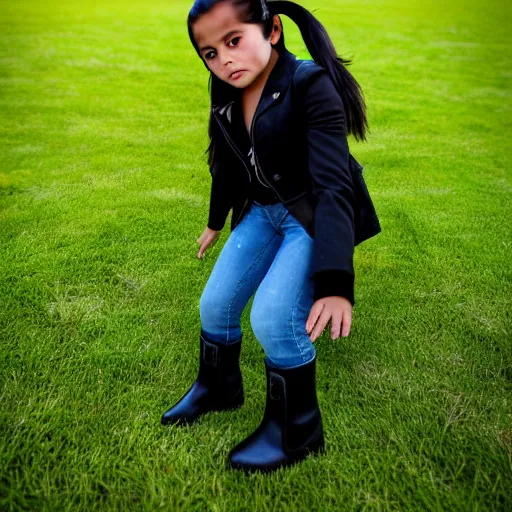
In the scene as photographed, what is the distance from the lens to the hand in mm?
1572

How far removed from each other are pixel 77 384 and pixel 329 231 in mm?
1265

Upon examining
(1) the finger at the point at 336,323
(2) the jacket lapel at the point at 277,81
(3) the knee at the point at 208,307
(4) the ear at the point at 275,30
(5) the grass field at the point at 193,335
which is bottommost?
(5) the grass field at the point at 193,335

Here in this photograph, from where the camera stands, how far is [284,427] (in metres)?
1.76

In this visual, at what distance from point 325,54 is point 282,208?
0.56 metres

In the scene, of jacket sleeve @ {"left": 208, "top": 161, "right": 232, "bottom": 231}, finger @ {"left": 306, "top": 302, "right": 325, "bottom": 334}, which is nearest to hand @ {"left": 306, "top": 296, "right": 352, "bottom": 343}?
finger @ {"left": 306, "top": 302, "right": 325, "bottom": 334}

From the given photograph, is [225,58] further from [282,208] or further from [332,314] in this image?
[332,314]

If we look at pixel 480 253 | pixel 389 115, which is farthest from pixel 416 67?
pixel 480 253

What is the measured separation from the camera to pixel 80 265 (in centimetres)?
308

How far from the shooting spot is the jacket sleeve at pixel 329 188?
155cm

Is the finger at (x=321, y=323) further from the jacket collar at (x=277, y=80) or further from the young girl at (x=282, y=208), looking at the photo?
the jacket collar at (x=277, y=80)

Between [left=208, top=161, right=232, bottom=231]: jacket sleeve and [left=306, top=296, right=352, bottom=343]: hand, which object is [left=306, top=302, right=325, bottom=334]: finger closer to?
[left=306, top=296, right=352, bottom=343]: hand

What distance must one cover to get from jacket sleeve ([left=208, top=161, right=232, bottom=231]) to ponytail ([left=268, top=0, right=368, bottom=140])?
0.57m

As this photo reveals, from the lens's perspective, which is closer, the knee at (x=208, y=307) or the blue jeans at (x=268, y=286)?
the blue jeans at (x=268, y=286)

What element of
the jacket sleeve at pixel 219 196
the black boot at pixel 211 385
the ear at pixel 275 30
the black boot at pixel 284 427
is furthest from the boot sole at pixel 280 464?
the ear at pixel 275 30
